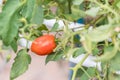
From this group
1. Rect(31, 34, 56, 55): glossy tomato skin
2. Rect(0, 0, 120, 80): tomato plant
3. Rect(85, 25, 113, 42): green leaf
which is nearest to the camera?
Rect(85, 25, 113, 42): green leaf

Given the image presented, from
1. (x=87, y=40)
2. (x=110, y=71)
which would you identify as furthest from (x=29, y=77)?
(x=87, y=40)

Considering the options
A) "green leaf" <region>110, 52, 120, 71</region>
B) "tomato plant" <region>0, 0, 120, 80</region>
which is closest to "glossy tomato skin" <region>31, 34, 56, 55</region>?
"tomato plant" <region>0, 0, 120, 80</region>

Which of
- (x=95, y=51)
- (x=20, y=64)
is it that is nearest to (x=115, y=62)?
(x=95, y=51)

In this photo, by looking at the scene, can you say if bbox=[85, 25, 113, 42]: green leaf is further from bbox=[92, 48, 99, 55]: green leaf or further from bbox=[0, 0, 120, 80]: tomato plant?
bbox=[92, 48, 99, 55]: green leaf

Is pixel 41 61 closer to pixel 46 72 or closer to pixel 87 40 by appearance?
pixel 46 72

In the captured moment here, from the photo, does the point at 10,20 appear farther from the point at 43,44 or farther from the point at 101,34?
the point at 101,34
